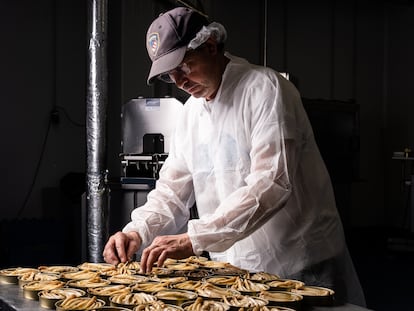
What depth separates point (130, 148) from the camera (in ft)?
13.8

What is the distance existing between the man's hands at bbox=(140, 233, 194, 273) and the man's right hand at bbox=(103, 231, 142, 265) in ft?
0.78

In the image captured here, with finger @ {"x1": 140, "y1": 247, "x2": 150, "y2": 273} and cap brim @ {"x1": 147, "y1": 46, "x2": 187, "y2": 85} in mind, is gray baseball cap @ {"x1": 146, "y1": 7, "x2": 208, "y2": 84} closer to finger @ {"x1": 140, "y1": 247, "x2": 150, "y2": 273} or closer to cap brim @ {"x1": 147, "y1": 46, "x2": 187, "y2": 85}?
cap brim @ {"x1": 147, "y1": 46, "x2": 187, "y2": 85}

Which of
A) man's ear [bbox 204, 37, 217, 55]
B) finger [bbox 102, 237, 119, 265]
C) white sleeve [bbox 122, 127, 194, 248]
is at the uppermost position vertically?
man's ear [bbox 204, 37, 217, 55]

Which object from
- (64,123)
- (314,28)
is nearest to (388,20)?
(314,28)

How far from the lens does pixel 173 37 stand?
1.93m

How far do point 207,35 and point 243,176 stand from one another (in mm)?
495

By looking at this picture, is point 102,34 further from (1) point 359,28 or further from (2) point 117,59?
(1) point 359,28

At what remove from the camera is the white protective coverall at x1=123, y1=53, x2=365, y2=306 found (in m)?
1.82

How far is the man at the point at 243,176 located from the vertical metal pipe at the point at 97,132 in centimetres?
140

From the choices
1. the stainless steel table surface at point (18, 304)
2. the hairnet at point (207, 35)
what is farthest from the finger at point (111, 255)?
the hairnet at point (207, 35)

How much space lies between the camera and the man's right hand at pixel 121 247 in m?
2.06

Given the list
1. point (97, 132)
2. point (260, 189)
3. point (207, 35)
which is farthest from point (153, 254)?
point (97, 132)

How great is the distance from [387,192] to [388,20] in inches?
103

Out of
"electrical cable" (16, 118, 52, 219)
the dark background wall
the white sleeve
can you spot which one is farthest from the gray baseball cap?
"electrical cable" (16, 118, 52, 219)
